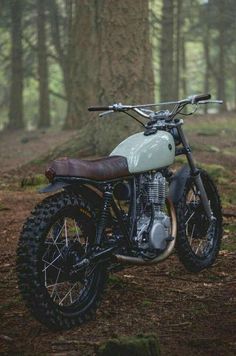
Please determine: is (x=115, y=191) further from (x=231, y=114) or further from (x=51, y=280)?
(x=231, y=114)

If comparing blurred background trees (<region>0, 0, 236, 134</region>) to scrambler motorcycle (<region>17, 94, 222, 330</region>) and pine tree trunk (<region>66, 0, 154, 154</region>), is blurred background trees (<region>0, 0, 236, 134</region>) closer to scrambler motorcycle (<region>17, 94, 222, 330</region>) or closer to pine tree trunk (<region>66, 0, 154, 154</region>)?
pine tree trunk (<region>66, 0, 154, 154</region>)

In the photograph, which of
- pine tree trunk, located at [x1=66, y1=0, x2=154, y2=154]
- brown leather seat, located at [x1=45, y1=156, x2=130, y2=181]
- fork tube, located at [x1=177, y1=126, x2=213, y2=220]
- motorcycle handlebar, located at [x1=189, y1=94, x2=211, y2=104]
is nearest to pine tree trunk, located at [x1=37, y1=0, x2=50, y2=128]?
pine tree trunk, located at [x1=66, y1=0, x2=154, y2=154]

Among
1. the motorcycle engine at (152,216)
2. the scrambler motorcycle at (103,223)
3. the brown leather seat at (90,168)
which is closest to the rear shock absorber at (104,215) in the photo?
the scrambler motorcycle at (103,223)

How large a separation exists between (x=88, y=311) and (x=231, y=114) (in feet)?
79.6

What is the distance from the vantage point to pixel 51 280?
4.29 m

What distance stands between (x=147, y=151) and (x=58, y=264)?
1.22 metres

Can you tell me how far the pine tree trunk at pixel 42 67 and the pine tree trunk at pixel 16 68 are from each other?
3.28 feet

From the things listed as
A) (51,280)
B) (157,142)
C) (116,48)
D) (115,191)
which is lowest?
(51,280)

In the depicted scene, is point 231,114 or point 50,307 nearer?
point 50,307

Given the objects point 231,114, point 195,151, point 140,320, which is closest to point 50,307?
point 140,320

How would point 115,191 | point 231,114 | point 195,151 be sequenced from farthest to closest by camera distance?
point 231,114 < point 195,151 < point 115,191

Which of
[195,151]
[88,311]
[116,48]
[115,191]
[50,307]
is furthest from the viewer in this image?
[195,151]

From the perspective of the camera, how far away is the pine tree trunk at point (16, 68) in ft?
87.9

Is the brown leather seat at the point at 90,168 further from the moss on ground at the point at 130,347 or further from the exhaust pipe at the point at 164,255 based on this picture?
the moss on ground at the point at 130,347
